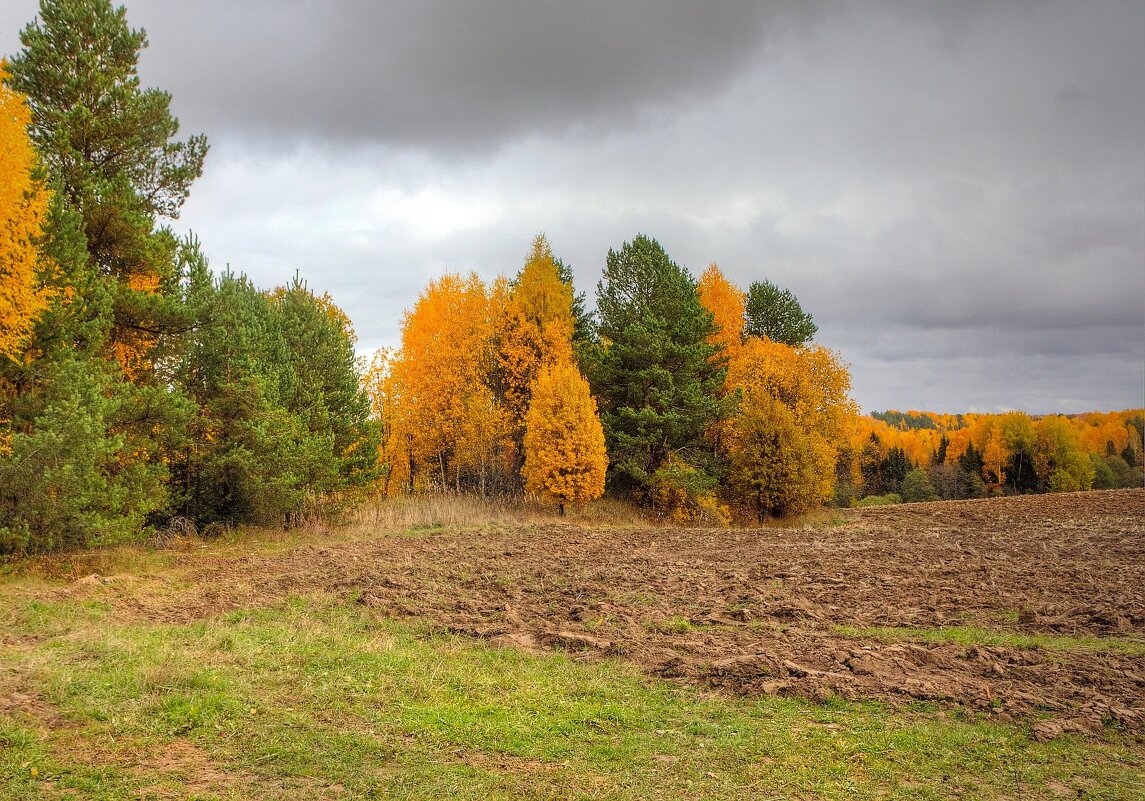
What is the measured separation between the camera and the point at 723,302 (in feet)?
129

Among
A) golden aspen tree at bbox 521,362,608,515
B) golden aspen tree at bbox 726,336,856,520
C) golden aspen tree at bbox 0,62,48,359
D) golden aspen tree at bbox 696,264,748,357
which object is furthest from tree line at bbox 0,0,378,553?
golden aspen tree at bbox 696,264,748,357

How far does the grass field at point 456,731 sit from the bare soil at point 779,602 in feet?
1.05

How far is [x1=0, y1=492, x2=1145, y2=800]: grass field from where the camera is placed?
5234mm

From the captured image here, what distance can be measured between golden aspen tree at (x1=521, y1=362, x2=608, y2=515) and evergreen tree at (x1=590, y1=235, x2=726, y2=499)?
2.72 meters

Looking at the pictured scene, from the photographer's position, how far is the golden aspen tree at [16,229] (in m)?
11.5

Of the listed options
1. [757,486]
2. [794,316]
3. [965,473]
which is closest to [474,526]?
[757,486]

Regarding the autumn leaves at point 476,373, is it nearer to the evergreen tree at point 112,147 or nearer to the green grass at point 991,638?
the evergreen tree at point 112,147

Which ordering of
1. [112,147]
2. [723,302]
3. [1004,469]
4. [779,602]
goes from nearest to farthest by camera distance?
1. [779,602]
2. [112,147]
3. [723,302]
4. [1004,469]

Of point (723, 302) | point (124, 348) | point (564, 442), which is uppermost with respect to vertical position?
point (723, 302)

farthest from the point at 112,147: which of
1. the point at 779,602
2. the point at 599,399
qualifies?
the point at 599,399

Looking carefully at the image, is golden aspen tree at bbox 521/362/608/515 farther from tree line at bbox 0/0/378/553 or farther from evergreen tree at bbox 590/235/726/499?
tree line at bbox 0/0/378/553

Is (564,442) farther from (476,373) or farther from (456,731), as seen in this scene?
(456,731)

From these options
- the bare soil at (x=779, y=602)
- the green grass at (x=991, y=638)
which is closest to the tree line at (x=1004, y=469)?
the bare soil at (x=779, y=602)

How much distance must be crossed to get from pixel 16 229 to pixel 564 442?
18.0m
